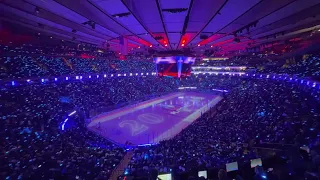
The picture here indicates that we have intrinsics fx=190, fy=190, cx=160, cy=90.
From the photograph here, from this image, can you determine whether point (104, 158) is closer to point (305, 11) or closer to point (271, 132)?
point (271, 132)

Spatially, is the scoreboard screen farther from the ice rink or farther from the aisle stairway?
the ice rink

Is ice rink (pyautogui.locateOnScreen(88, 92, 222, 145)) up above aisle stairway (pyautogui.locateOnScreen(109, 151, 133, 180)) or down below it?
below

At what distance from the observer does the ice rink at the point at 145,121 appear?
19969 mm

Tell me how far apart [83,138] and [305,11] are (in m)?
16.8

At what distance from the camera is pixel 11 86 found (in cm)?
1952

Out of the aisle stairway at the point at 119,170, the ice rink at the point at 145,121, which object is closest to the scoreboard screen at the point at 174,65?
the aisle stairway at the point at 119,170

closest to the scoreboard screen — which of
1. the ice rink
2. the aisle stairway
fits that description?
the aisle stairway

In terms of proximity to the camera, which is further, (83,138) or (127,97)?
(127,97)

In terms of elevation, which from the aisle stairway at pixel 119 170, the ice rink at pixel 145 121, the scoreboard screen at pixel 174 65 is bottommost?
the ice rink at pixel 145 121

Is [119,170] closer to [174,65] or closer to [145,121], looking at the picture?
[174,65]

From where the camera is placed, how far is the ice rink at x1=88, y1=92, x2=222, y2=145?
19969mm

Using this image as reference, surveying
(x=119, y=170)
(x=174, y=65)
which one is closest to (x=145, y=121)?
(x=119, y=170)

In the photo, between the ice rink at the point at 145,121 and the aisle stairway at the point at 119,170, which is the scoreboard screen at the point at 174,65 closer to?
the aisle stairway at the point at 119,170

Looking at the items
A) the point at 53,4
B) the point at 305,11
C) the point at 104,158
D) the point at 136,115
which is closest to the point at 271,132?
the point at 305,11
